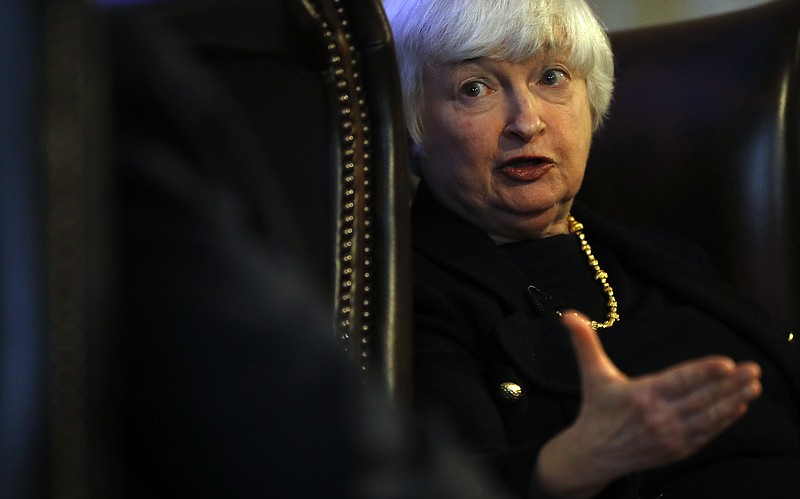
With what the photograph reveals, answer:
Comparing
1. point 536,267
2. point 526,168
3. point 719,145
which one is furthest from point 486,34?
point 719,145

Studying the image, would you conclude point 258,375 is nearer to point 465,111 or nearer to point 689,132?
point 465,111

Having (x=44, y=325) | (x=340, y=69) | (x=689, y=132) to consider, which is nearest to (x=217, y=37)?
(x=340, y=69)

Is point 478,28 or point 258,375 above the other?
point 478,28

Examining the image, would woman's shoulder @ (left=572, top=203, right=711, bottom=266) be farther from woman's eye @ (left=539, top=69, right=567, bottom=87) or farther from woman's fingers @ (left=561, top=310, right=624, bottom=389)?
woman's fingers @ (left=561, top=310, right=624, bottom=389)

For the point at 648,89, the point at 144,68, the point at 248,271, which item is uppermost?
the point at 648,89

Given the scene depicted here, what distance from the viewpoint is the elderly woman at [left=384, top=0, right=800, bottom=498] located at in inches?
49.4

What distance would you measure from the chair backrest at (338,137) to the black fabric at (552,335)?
239 millimetres

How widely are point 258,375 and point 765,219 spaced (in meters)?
1.26

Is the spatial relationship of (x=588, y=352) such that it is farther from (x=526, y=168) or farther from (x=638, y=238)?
(x=638, y=238)

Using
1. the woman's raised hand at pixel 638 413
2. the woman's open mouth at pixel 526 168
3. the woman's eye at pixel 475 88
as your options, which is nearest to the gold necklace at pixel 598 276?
the woman's open mouth at pixel 526 168

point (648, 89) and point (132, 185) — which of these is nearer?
point (132, 185)

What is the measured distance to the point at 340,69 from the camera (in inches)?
36.9

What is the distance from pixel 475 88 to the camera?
145cm

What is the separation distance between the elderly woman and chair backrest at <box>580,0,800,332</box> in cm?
11
